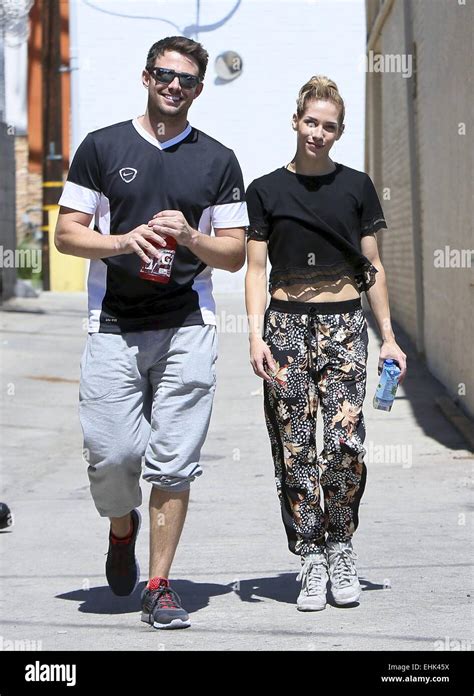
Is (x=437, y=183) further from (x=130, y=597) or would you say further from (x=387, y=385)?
(x=130, y=597)

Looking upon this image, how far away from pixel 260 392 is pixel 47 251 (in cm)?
1610

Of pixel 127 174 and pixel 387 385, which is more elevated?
pixel 127 174

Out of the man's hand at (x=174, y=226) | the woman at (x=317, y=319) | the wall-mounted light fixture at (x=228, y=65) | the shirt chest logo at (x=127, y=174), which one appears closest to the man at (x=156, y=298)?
the shirt chest logo at (x=127, y=174)

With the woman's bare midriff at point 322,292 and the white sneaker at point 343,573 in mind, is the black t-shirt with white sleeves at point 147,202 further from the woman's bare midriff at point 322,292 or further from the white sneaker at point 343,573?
the white sneaker at point 343,573

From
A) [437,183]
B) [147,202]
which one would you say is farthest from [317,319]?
[437,183]

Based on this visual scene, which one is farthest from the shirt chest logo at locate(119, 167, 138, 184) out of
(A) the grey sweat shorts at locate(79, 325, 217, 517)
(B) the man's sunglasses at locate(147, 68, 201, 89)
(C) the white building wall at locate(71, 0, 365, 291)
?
(C) the white building wall at locate(71, 0, 365, 291)

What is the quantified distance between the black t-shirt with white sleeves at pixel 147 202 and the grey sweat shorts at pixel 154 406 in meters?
0.07

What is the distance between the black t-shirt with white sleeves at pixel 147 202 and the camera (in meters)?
5.22

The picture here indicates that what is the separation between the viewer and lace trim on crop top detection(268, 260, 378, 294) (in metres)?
5.57

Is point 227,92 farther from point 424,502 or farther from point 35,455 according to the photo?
point 424,502

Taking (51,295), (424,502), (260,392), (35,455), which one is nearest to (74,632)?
(424,502)

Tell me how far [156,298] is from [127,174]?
475mm

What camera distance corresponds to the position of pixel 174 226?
4965mm

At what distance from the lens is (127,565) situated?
18.5 feet
